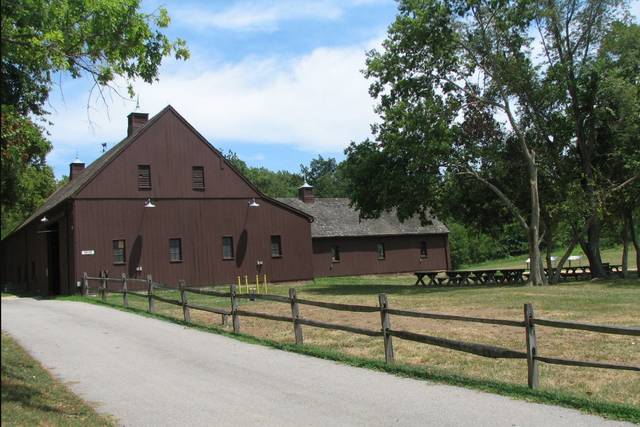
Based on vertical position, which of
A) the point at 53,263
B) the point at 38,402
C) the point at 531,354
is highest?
the point at 53,263

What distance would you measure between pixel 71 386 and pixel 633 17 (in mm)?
27694

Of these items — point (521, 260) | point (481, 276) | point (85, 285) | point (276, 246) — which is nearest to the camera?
point (85, 285)

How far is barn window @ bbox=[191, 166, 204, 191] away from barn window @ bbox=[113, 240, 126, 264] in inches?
176

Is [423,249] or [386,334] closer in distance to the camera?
[386,334]

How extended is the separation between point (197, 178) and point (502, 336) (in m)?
22.3

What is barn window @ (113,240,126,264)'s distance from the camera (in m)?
29.6

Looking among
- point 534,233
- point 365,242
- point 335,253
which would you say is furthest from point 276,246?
point 534,233

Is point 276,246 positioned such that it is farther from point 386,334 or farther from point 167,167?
point 386,334

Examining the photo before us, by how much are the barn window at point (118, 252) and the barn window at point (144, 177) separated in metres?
2.76

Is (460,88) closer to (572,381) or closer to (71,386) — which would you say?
(572,381)

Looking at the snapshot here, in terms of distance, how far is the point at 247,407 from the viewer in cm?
739

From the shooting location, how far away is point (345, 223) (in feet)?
145

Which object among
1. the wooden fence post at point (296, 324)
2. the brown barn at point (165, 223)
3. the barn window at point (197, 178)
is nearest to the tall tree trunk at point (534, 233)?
the brown barn at point (165, 223)

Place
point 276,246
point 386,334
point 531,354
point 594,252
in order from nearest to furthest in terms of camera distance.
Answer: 1. point 531,354
2. point 386,334
3. point 594,252
4. point 276,246
